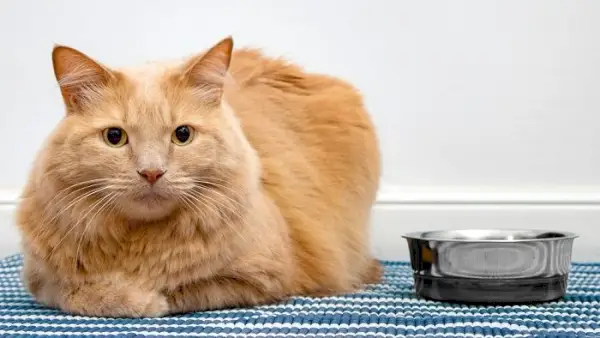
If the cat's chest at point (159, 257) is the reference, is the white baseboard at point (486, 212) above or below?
below

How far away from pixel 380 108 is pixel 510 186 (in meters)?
0.46

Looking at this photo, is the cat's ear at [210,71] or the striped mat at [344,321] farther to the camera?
the cat's ear at [210,71]

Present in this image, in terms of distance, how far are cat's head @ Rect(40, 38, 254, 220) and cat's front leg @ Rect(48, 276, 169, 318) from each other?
14 centimetres

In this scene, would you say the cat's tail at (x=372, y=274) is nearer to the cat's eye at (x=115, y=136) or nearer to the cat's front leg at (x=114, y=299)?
the cat's front leg at (x=114, y=299)

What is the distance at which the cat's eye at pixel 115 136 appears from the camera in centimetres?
140

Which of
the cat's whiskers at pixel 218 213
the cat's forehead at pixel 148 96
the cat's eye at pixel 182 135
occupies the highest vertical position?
the cat's forehead at pixel 148 96

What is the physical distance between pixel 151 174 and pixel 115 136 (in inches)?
4.4

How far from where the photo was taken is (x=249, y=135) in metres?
1.79

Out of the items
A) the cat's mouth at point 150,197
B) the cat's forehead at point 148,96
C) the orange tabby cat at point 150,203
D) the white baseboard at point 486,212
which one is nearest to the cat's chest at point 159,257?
the orange tabby cat at point 150,203

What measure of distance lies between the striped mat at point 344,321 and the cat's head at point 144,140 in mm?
204

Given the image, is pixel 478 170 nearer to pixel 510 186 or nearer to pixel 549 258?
pixel 510 186

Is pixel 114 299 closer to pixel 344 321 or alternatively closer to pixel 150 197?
pixel 150 197

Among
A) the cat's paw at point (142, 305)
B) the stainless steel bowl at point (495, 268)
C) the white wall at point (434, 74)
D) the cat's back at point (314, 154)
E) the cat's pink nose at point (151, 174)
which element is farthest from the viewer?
the white wall at point (434, 74)

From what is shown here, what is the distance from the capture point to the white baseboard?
8.08ft
